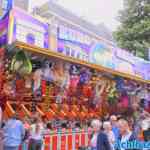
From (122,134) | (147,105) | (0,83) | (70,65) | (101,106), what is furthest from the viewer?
(147,105)

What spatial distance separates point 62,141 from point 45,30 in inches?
108

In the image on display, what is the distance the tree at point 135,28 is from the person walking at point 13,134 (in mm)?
11133

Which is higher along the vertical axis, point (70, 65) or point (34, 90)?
point (70, 65)

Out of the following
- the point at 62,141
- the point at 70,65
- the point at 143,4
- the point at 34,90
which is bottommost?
the point at 62,141

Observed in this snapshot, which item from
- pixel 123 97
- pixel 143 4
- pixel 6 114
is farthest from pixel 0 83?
pixel 143 4

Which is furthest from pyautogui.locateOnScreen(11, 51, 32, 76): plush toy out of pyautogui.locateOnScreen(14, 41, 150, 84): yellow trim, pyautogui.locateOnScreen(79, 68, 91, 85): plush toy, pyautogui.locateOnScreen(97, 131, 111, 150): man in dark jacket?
pyautogui.locateOnScreen(97, 131, 111, 150): man in dark jacket

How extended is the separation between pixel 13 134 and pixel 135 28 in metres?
12.4

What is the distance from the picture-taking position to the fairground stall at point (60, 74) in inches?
247

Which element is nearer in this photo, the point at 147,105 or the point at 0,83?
the point at 0,83

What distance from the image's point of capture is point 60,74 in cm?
757

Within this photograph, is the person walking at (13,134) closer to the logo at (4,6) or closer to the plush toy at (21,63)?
the plush toy at (21,63)

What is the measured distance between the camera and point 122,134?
4.97 meters

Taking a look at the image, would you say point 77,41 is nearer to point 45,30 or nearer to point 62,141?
point 45,30

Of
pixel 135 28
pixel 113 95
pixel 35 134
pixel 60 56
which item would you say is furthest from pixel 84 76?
pixel 135 28
